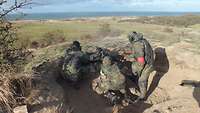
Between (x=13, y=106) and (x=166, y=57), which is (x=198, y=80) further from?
(x=13, y=106)

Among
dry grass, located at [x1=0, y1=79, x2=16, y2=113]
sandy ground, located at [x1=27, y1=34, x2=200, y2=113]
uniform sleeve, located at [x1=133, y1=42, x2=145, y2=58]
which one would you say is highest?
uniform sleeve, located at [x1=133, y1=42, x2=145, y2=58]

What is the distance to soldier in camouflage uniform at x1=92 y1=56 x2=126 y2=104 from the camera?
12.5m

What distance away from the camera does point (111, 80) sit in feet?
41.2

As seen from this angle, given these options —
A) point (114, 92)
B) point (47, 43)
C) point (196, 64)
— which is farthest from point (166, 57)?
point (47, 43)

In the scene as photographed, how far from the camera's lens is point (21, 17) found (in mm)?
10266

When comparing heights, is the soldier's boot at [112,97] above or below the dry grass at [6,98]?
below

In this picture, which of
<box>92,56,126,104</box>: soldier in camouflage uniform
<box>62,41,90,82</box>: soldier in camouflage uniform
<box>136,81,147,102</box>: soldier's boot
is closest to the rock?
<box>62,41,90,82</box>: soldier in camouflage uniform

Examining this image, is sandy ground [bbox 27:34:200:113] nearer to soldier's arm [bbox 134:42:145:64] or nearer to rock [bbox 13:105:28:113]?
soldier's arm [bbox 134:42:145:64]

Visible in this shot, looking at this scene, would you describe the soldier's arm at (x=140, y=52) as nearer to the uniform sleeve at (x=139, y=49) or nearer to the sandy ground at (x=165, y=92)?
the uniform sleeve at (x=139, y=49)

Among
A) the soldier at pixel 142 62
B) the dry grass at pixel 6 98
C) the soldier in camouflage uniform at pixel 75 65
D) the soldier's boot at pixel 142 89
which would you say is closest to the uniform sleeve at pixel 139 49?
the soldier at pixel 142 62

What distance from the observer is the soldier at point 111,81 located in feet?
41.0

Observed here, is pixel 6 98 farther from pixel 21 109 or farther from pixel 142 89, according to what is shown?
pixel 142 89

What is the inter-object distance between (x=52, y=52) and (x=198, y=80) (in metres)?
4.79

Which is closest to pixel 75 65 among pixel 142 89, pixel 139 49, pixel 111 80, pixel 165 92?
pixel 111 80
